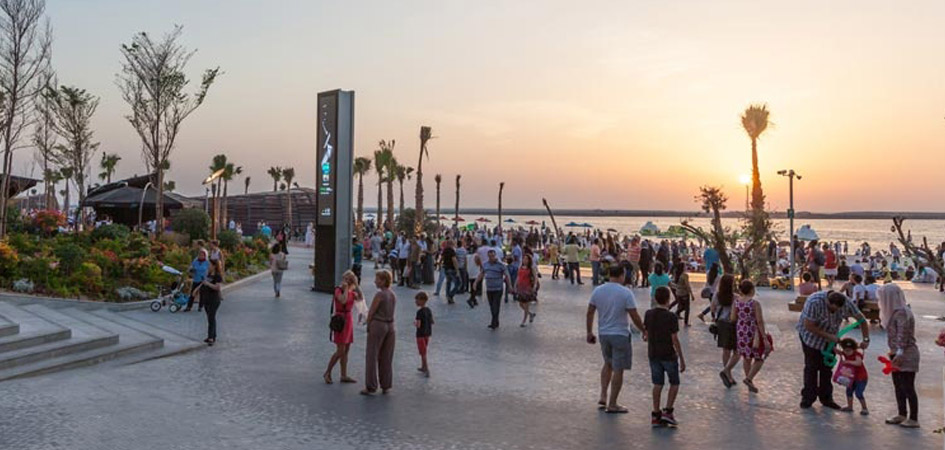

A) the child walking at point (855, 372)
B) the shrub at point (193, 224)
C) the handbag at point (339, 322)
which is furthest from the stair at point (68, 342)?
the shrub at point (193, 224)

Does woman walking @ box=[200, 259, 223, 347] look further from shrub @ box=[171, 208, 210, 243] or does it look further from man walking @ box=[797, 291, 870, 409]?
shrub @ box=[171, 208, 210, 243]

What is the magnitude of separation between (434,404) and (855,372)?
15.2ft

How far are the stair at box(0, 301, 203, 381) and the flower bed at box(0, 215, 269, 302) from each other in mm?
2573

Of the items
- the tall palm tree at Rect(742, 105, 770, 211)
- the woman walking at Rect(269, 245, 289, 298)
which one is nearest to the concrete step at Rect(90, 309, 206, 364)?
the woman walking at Rect(269, 245, 289, 298)

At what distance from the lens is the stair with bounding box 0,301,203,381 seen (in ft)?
31.6

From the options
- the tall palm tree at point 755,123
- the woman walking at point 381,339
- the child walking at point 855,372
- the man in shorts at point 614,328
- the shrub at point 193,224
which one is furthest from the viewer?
the tall palm tree at point 755,123

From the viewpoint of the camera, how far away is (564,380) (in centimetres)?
941

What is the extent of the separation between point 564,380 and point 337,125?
12.3 m

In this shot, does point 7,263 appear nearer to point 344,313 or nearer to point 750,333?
point 344,313

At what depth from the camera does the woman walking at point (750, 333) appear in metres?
8.88

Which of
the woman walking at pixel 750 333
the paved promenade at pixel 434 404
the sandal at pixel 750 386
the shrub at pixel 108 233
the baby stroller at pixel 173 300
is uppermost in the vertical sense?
the shrub at pixel 108 233

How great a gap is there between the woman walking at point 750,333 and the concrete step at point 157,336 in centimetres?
801

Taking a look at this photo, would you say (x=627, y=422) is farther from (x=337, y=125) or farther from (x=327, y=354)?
(x=337, y=125)

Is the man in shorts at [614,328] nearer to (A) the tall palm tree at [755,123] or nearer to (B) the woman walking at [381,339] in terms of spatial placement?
(B) the woman walking at [381,339]
